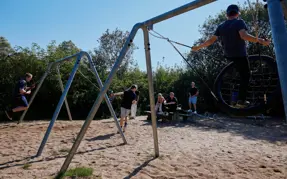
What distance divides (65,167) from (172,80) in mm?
15257

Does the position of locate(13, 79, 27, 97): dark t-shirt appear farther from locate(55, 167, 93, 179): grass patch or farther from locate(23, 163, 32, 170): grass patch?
locate(55, 167, 93, 179): grass patch

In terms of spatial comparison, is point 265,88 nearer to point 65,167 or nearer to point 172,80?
point 65,167

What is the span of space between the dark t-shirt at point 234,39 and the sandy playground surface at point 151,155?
2.15 metres

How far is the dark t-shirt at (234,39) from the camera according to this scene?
2.55 m

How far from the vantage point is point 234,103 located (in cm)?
292

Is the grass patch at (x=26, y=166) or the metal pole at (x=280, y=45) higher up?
the metal pole at (x=280, y=45)

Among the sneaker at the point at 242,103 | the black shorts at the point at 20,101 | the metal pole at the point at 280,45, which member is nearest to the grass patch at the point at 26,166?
the black shorts at the point at 20,101

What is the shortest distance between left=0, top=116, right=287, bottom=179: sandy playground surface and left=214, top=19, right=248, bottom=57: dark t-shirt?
2.15 metres

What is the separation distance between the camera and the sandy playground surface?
3.74 m

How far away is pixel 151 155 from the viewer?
4.71m

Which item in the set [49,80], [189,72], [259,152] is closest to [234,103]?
[259,152]

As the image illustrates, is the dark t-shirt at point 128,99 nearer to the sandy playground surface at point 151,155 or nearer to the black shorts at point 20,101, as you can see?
the sandy playground surface at point 151,155

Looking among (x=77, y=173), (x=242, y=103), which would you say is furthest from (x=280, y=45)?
(x=77, y=173)

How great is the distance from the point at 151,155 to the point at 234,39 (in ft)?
10.1
